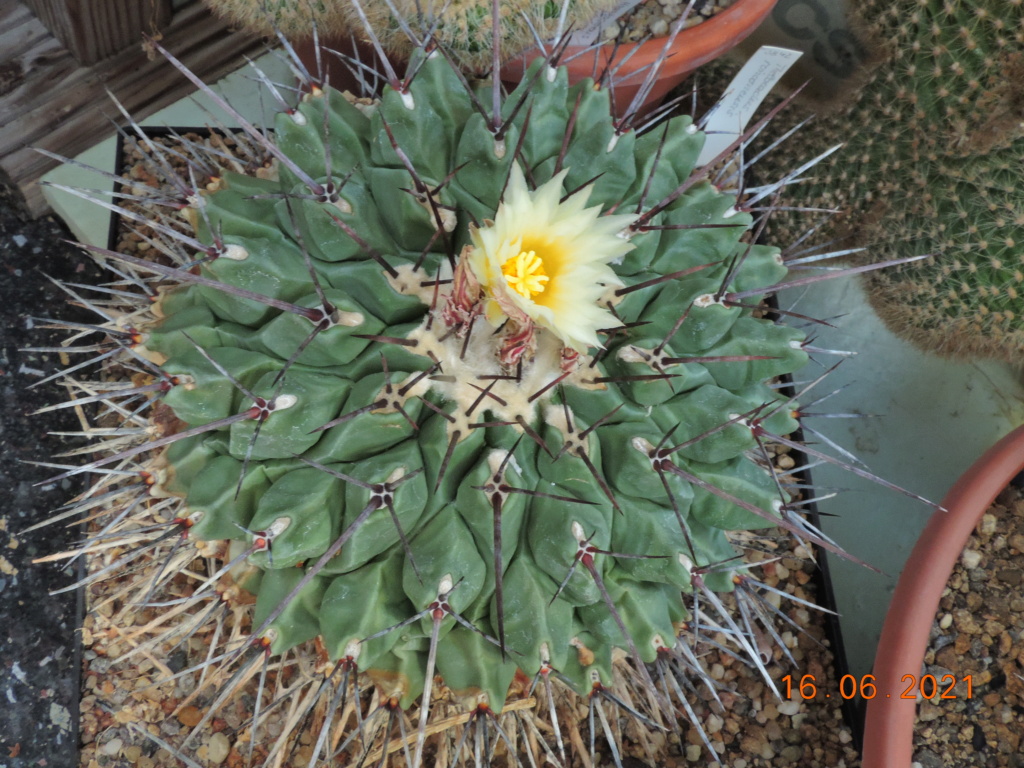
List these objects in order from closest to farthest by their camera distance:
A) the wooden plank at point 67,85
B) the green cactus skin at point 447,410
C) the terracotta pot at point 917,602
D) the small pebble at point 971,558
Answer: the green cactus skin at point 447,410 → the terracotta pot at point 917,602 → the small pebble at point 971,558 → the wooden plank at point 67,85

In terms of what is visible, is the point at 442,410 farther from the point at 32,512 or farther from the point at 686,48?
the point at 32,512

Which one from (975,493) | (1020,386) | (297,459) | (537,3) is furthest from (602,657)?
(1020,386)

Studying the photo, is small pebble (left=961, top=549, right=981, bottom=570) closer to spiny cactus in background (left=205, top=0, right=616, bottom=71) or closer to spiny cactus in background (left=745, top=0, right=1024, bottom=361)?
spiny cactus in background (left=745, top=0, right=1024, bottom=361)

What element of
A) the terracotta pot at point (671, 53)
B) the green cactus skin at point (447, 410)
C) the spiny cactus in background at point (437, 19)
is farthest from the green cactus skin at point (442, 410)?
the terracotta pot at point (671, 53)

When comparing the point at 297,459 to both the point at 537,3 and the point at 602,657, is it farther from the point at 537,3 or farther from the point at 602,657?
the point at 537,3

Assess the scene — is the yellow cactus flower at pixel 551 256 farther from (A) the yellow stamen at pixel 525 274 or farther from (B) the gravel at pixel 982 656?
(B) the gravel at pixel 982 656

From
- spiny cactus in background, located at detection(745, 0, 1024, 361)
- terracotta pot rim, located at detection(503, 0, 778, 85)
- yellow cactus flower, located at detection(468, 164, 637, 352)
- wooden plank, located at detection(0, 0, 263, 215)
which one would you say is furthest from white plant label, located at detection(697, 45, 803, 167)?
wooden plank, located at detection(0, 0, 263, 215)

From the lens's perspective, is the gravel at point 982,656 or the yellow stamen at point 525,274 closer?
the yellow stamen at point 525,274
